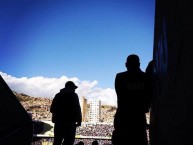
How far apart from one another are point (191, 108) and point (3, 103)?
7.47 feet

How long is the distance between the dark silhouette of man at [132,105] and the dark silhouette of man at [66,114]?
1.95 meters

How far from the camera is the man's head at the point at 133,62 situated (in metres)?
2.62

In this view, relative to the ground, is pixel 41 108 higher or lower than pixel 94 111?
higher

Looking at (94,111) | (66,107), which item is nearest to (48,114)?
(94,111)

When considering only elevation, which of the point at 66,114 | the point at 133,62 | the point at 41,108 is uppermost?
the point at 41,108

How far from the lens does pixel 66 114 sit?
175 inches

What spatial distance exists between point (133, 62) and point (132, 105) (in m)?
0.45

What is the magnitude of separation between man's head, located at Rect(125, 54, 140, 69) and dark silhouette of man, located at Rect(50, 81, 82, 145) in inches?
80.3

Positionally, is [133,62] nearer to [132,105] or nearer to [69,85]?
[132,105]

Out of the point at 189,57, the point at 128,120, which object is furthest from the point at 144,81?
the point at 189,57

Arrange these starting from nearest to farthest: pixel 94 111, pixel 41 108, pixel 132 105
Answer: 1. pixel 132 105
2. pixel 94 111
3. pixel 41 108

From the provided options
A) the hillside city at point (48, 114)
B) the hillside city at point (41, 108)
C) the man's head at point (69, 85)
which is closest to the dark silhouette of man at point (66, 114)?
the man's head at point (69, 85)

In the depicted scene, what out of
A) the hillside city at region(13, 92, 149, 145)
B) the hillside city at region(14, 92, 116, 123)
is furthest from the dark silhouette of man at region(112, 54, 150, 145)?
the hillside city at region(14, 92, 116, 123)

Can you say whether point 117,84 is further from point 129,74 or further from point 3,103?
point 3,103
